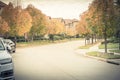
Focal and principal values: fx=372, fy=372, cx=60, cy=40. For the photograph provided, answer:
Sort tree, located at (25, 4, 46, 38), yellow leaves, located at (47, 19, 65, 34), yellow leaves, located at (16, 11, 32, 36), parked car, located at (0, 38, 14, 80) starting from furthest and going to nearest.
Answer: yellow leaves, located at (47, 19, 65, 34)
tree, located at (25, 4, 46, 38)
yellow leaves, located at (16, 11, 32, 36)
parked car, located at (0, 38, 14, 80)

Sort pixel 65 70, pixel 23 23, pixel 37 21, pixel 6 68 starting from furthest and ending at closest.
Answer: pixel 37 21 < pixel 23 23 < pixel 65 70 < pixel 6 68

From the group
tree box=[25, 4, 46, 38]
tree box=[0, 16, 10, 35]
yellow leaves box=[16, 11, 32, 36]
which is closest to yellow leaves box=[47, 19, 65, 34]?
tree box=[25, 4, 46, 38]

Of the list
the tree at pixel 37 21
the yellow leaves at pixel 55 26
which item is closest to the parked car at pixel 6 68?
the tree at pixel 37 21

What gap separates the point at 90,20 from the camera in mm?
28906

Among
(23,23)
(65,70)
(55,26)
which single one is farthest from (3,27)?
(65,70)

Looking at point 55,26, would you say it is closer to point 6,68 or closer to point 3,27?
point 3,27

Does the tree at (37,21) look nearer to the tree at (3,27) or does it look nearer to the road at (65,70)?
the tree at (3,27)

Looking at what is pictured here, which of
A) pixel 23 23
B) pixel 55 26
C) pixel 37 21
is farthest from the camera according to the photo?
pixel 55 26

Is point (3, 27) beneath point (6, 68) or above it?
above

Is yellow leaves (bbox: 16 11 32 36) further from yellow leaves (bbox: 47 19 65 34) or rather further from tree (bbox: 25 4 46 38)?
yellow leaves (bbox: 47 19 65 34)

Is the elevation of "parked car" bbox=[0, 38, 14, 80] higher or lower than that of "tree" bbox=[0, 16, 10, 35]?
lower

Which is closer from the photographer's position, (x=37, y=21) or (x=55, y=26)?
(x=37, y=21)

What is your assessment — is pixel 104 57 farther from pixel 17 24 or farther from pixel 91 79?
pixel 17 24

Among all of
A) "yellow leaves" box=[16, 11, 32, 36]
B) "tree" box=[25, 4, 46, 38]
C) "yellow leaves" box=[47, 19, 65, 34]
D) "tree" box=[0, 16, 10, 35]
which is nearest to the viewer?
"tree" box=[0, 16, 10, 35]
